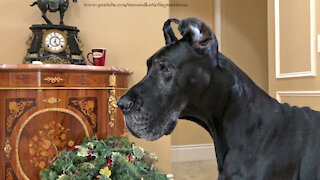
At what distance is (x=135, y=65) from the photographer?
9.50 ft

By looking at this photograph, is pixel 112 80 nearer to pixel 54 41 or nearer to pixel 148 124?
pixel 54 41

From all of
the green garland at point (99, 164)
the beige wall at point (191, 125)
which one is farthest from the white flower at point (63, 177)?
the beige wall at point (191, 125)

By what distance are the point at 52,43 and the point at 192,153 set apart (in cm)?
242

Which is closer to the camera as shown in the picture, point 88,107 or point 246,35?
point 88,107

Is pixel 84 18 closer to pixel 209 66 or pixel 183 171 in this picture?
pixel 183 171

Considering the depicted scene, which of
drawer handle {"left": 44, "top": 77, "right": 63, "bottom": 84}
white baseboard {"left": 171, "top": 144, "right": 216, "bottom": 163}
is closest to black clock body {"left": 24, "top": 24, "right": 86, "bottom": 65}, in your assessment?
drawer handle {"left": 44, "top": 77, "right": 63, "bottom": 84}

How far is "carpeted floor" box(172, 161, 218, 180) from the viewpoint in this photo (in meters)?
3.30

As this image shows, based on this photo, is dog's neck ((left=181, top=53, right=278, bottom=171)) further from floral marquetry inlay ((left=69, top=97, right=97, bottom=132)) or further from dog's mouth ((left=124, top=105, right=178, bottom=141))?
floral marquetry inlay ((left=69, top=97, right=97, bottom=132))

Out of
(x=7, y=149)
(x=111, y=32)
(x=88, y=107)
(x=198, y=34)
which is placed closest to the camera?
(x=198, y=34)

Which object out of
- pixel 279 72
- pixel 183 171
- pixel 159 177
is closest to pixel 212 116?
pixel 159 177

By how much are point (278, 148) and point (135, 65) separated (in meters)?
2.23

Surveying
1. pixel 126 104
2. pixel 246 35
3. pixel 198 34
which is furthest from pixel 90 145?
pixel 246 35

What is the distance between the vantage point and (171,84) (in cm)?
80

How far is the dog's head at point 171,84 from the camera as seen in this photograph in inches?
30.9
